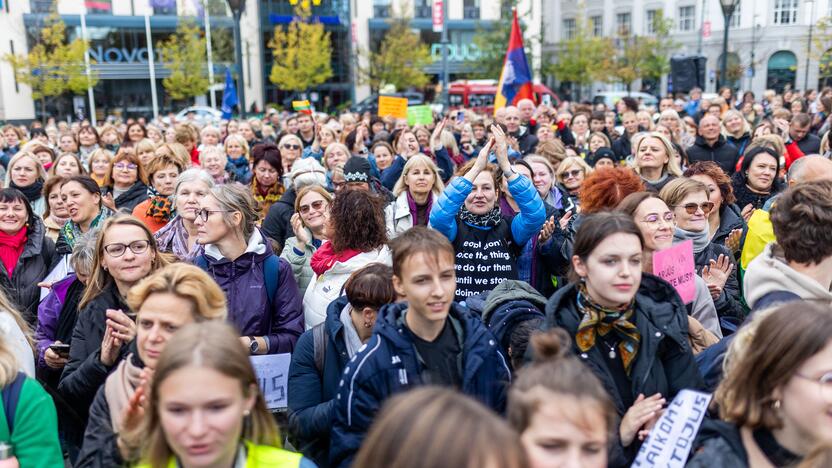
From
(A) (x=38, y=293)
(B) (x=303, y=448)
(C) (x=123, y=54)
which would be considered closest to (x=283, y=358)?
(B) (x=303, y=448)

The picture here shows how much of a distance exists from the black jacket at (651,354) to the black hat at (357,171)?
4.20 m

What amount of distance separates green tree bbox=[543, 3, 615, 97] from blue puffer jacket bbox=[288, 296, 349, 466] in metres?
43.6

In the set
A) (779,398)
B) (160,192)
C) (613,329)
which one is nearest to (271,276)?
(613,329)

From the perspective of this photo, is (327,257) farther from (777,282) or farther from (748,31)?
(748,31)

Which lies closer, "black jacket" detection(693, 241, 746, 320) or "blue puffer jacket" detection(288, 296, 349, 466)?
"blue puffer jacket" detection(288, 296, 349, 466)

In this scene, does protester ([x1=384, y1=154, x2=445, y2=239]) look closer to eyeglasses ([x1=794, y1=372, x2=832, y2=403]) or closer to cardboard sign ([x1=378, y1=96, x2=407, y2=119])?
eyeglasses ([x1=794, y1=372, x2=832, y2=403])

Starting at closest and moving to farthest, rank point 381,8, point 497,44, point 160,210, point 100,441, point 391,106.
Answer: point 100,441, point 160,210, point 391,106, point 497,44, point 381,8

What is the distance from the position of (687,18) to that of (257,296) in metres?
56.5

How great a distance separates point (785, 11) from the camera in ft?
163

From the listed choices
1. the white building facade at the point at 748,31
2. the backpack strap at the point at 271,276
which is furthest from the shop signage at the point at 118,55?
the backpack strap at the point at 271,276

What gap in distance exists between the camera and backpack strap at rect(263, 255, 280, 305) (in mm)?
4633

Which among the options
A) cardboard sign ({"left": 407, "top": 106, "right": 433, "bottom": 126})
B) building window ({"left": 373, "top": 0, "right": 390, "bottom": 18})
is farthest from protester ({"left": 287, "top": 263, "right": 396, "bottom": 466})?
building window ({"left": 373, "top": 0, "right": 390, "bottom": 18})

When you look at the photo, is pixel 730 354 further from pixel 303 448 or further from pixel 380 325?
pixel 303 448

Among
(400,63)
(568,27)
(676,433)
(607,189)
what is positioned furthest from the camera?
(568,27)
